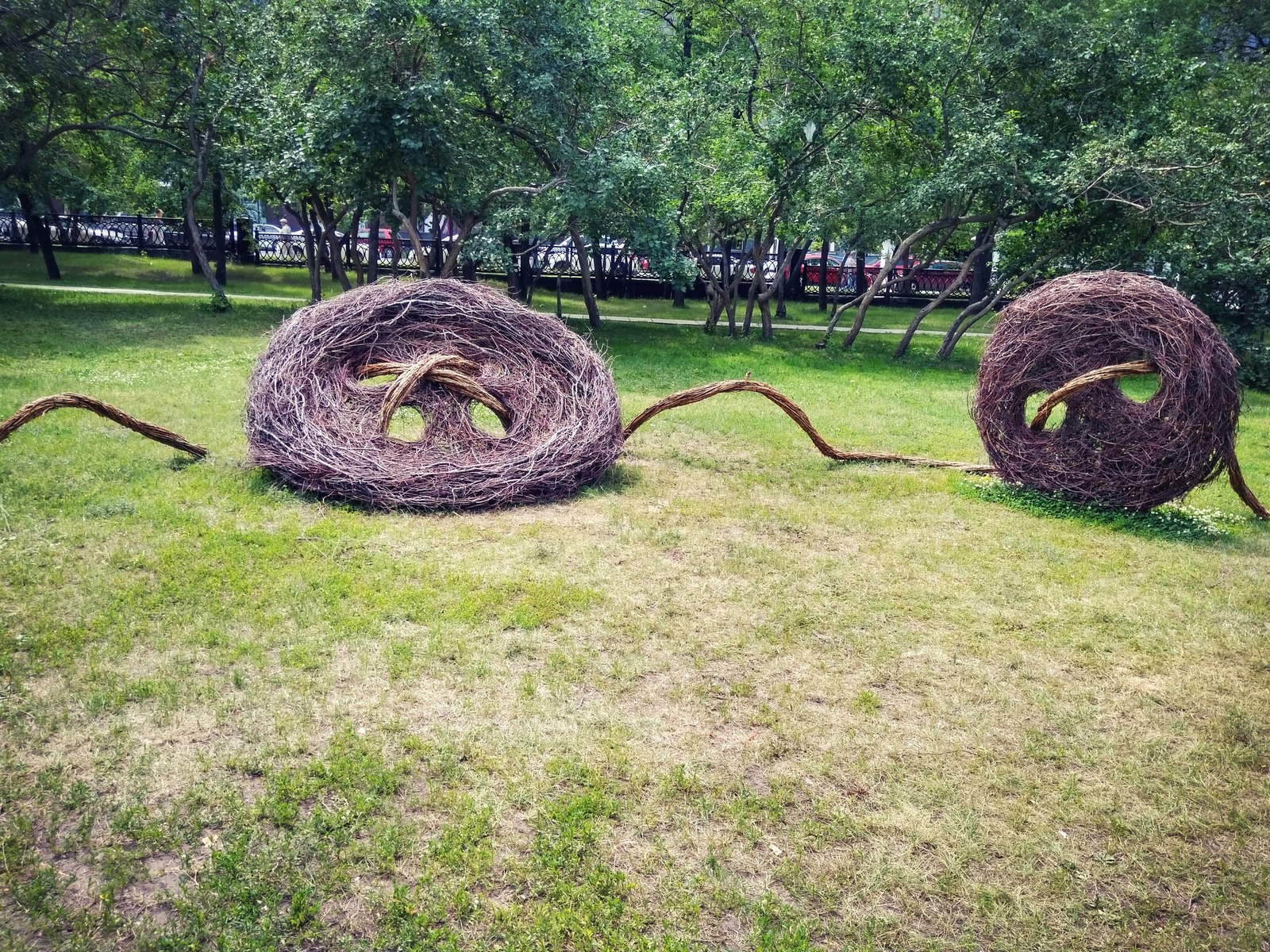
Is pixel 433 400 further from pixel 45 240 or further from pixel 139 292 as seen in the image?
pixel 45 240

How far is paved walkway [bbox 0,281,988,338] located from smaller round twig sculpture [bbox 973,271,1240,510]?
46.6ft

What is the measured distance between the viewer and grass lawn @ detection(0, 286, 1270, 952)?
347 centimetres

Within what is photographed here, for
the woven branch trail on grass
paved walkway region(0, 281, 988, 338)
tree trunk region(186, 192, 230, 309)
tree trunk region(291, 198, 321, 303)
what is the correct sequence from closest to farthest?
the woven branch trail on grass → tree trunk region(186, 192, 230, 309) → tree trunk region(291, 198, 321, 303) → paved walkway region(0, 281, 988, 338)

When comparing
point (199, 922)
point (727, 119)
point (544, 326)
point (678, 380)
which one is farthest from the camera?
point (727, 119)

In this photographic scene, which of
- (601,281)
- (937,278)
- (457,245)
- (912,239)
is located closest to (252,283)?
(601,281)

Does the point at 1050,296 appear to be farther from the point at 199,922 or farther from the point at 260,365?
the point at 199,922

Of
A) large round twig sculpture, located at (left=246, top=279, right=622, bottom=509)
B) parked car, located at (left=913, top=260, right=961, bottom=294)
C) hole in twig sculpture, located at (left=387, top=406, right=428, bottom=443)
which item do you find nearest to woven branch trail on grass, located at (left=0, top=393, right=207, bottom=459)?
large round twig sculpture, located at (left=246, top=279, right=622, bottom=509)

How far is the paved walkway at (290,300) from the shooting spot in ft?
73.0

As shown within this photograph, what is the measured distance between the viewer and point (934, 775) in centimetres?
432

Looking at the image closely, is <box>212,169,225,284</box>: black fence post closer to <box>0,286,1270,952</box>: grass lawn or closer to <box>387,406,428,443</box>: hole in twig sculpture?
<box>387,406,428,443</box>: hole in twig sculpture

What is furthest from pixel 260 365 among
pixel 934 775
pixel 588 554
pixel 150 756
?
pixel 934 775

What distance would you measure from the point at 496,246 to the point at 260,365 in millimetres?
9836

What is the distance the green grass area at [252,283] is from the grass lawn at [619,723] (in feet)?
54.1

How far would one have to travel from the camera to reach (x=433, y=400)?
886cm
